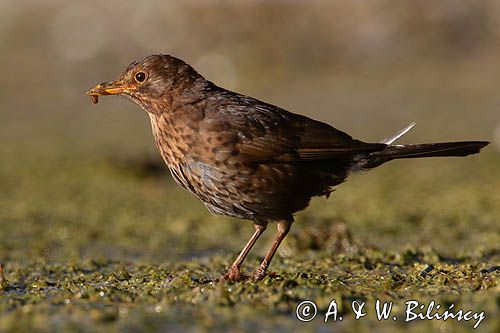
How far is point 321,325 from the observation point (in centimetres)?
410

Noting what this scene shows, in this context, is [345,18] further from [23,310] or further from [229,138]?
[23,310]

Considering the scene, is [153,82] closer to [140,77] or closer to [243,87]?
[140,77]

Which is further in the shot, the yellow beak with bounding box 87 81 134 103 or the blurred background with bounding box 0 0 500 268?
the blurred background with bounding box 0 0 500 268

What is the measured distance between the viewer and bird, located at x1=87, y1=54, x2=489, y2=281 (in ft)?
17.7

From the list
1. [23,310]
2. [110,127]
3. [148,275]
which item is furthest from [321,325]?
[110,127]

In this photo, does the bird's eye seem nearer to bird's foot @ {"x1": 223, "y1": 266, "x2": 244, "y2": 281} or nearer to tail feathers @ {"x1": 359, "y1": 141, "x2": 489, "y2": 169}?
bird's foot @ {"x1": 223, "y1": 266, "x2": 244, "y2": 281}

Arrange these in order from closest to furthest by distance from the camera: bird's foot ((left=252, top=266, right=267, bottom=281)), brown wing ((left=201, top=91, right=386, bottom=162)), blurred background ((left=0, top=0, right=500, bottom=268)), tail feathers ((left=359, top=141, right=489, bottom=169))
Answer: bird's foot ((left=252, top=266, right=267, bottom=281))
brown wing ((left=201, top=91, right=386, bottom=162))
tail feathers ((left=359, top=141, right=489, bottom=169))
blurred background ((left=0, top=0, right=500, bottom=268))

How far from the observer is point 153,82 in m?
5.99

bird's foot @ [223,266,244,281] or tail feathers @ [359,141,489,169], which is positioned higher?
tail feathers @ [359,141,489,169]

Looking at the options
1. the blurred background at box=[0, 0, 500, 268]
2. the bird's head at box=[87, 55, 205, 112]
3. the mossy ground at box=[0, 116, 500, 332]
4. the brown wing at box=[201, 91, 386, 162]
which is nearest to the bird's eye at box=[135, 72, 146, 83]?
the bird's head at box=[87, 55, 205, 112]

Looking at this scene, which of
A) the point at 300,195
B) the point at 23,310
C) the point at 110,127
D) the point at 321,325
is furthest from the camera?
the point at 110,127

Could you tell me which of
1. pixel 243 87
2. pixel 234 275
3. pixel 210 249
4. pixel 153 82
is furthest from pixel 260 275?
pixel 243 87

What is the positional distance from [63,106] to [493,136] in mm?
9661

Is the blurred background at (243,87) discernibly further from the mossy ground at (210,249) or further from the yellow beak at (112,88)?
the yellow beak at (112,88)
